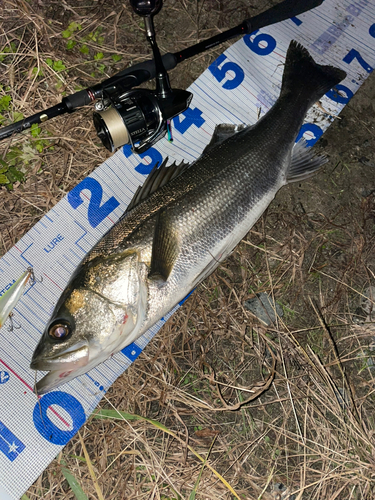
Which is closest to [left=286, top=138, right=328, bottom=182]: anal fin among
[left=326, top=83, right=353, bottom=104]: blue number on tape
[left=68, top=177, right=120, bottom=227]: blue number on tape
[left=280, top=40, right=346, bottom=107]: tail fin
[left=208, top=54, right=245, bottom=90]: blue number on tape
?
[left=280, top=40, right=346, bottom=107]: tail fin

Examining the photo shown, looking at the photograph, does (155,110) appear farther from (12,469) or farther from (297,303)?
(12,469)

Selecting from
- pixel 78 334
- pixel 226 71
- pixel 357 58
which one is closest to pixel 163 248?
pixel 78 334

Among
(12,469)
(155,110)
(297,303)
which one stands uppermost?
(155,110)

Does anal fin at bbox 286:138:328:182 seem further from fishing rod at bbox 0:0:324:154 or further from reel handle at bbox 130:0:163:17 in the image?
reel handle at bbox 130:0:163:17

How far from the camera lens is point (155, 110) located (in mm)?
2783

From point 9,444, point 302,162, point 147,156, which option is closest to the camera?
point 9,444

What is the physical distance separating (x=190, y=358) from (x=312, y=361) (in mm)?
977

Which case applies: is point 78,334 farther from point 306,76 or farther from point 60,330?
point 306,76

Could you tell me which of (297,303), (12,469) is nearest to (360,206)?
(297,303)

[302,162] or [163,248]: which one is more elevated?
[163,248]

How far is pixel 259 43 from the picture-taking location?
3.49 m

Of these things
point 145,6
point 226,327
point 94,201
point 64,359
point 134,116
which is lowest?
point 226,327

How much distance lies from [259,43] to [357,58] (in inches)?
37.0

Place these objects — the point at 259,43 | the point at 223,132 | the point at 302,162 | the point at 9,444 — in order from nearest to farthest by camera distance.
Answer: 1. the point at 9,444
2. the point at 223,132
3. the point at 302,162
4. the point at 259,43
